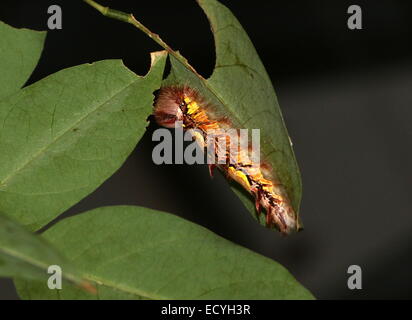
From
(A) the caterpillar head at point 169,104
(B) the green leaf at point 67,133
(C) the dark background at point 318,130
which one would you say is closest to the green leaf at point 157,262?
(B) the green leaf at point 67,133

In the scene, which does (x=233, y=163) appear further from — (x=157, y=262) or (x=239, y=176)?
(x=157, y=262)

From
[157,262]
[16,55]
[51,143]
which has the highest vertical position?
[16,55]

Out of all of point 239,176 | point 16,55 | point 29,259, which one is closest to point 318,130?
point 239,176

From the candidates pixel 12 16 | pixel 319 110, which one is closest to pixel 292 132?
pixel 319 110

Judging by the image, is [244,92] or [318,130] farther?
[318,130]

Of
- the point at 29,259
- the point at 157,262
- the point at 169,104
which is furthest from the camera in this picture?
the point at 169,104

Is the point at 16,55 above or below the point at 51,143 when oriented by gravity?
above
